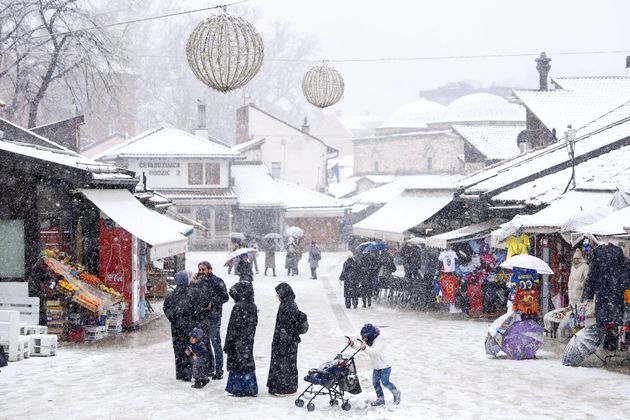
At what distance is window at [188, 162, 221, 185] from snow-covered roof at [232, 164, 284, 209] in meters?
1.55

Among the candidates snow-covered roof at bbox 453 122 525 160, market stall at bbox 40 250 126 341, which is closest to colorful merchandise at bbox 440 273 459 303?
market stall at bbox 40 250 126 341

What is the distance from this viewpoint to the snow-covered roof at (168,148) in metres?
43.5

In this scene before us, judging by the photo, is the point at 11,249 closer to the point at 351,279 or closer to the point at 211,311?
the point at 211,311

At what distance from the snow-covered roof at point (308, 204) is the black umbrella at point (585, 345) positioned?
33768 mm

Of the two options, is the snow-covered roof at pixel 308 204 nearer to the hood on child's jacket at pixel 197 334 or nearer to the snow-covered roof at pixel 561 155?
the snow-covered roof at pixel 561 155

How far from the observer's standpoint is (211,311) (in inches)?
465

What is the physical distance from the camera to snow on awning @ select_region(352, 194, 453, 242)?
69.7 ft

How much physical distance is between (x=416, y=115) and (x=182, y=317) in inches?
2838

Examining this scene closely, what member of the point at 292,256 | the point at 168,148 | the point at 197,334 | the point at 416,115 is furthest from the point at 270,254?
the point at 416,115

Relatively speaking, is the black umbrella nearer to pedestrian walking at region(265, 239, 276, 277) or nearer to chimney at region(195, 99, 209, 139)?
pedestrian walking at region(265, 239, 276, 277)

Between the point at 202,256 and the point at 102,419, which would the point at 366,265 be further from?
the point at 202,256

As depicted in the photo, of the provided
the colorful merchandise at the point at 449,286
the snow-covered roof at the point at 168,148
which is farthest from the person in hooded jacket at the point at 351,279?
the snow-covered roof at the point at 168,148

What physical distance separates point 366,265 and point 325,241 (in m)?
26.3

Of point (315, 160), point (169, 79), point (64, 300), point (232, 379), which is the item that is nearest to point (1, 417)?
point (232, 379)
